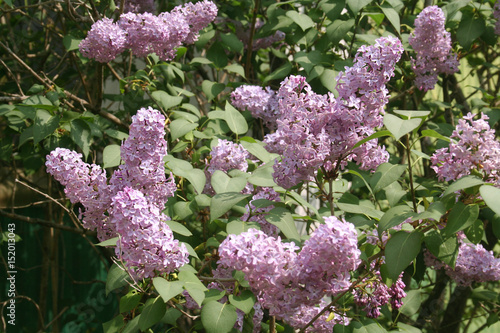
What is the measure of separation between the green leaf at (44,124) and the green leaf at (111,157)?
0.36m

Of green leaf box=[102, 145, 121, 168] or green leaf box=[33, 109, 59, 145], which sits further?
green leaf box=[33, 109, 59, 145]

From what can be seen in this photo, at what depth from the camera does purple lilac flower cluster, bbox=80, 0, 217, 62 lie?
7.75 feet

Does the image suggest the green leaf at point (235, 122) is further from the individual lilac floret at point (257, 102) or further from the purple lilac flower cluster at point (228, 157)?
the individual lilac floret at point (257, 102)

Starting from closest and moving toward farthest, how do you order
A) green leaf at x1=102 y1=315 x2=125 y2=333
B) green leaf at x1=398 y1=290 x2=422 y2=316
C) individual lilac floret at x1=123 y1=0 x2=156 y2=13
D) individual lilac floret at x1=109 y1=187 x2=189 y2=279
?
individual lilac floret at x1=109 y1=187 x2=189 y2=279 → green leaf at x1=102 y1=315 x2=125 y2=333 → green leaf at x1=398 y1=290 x2=422 y2=316 → individual lilac floret at x1=123 y1=0 x2=156 y2=13

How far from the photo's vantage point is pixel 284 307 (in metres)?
1.47

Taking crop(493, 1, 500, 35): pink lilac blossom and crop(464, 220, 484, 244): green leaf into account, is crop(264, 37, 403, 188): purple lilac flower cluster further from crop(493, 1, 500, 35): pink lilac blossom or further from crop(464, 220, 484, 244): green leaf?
crop(493, 1, 500, 35): pink lilac blossom

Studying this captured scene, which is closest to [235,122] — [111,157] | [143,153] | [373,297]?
[111,157]

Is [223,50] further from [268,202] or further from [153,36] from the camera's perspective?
[268,202]

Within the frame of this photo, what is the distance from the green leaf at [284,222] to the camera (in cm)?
164

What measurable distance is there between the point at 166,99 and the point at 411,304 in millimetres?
1334

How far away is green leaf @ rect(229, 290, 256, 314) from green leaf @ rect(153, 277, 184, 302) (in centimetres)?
16

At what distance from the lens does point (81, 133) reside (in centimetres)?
235

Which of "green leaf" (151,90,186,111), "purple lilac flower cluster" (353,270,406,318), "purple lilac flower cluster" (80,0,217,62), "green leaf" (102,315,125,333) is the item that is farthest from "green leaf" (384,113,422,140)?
"purple lilac flower cluster" (80,0,217,62)

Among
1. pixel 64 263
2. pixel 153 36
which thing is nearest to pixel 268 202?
pixel 153 36
